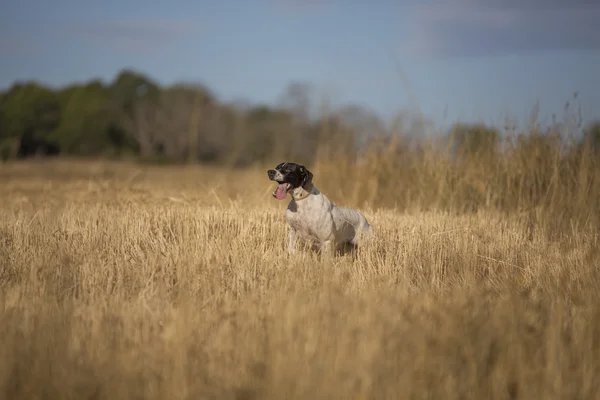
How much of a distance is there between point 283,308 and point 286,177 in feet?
6.88

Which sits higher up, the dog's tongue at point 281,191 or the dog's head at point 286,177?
the dog's head at point 286,177

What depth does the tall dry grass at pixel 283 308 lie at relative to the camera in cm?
322

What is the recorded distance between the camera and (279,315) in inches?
156

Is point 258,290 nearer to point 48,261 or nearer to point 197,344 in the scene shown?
point 197,344

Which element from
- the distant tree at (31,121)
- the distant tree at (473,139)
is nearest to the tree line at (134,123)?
the distant tree at (31,121)

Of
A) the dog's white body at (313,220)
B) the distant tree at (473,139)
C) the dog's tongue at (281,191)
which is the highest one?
the distant tree at (473,139)

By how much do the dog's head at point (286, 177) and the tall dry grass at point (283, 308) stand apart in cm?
63

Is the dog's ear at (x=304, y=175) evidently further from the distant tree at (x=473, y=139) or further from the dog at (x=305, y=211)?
the distant tree at (x=473, y=139)

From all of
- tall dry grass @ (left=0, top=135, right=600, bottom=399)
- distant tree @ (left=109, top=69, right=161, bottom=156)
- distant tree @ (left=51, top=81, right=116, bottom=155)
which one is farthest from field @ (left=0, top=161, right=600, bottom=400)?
distant tree @ (left=51, top=81, right=116, bottom=155)

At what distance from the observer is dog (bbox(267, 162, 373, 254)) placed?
19.8 feet

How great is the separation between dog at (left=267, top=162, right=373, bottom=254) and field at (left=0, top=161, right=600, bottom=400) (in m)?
0.26

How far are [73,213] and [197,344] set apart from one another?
484 cm

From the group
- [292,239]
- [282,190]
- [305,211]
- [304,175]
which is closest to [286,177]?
[282,190]

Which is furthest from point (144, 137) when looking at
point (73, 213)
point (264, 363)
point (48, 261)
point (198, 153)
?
point (264, 363)
